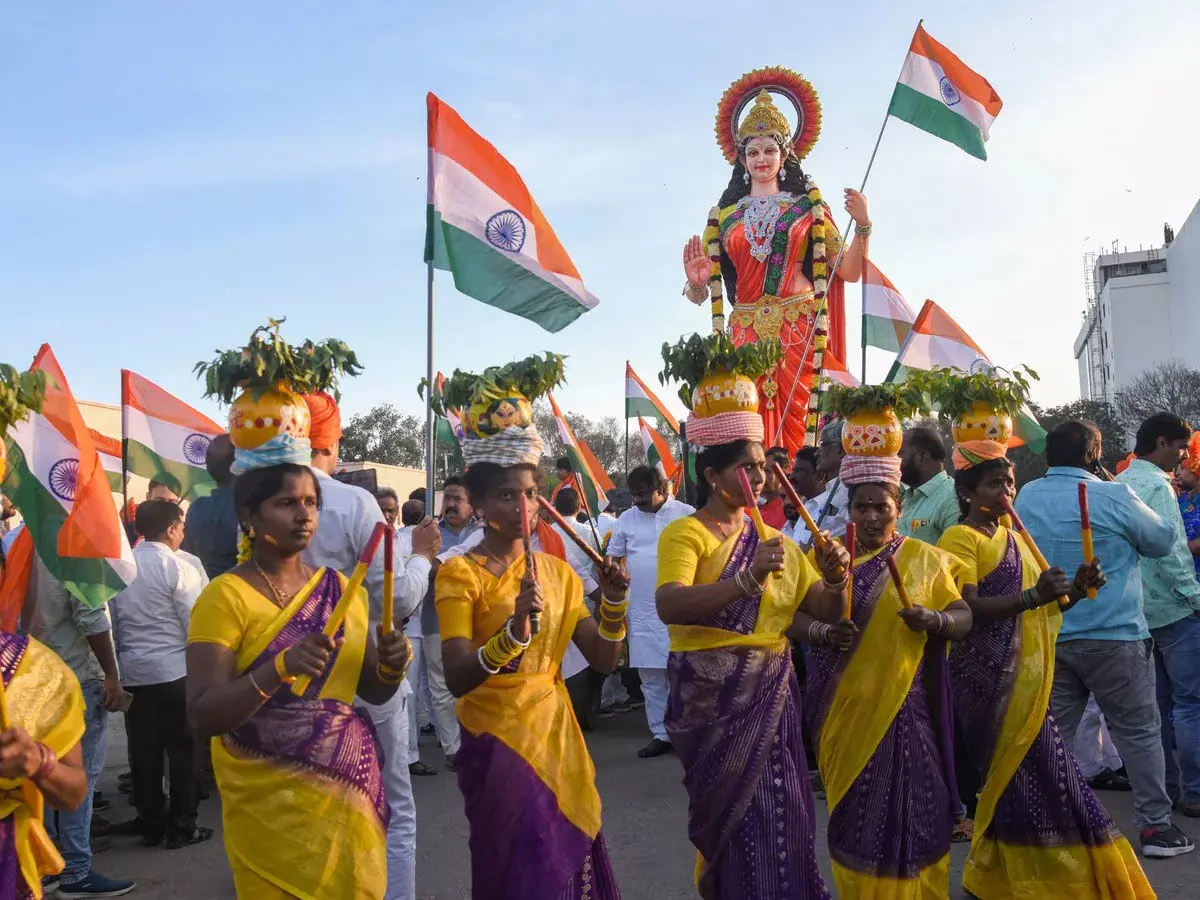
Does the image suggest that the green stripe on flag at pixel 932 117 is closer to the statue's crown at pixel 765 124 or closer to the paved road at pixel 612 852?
the statue's crown at pixel 765 124

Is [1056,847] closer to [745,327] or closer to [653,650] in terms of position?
[653,650]

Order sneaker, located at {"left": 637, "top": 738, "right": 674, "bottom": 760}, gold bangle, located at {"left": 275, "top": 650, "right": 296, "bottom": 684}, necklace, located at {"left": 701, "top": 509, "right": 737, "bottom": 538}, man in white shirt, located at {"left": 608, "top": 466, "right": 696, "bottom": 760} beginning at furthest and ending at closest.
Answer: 1. man in white shirt, located at {"left": 608, "top": 466, "right": 696, "bottom": 760}
2. sneaker, located at {"left": 637, "top": 738, "right": 674, "bottom": 760}
3. necklace, located at {"left": 701, "top": 509, "right": 737, "bottom": 538}
4. gold bangle, located at {"left": 275, "top": 650, "right": 296, "bottom": 684}

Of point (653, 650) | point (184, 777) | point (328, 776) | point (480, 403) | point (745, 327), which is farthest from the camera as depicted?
point (745, 327)

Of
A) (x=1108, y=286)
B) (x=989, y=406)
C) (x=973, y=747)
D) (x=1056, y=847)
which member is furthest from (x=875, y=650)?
(x=1108, y=286)

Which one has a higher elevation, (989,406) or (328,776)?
(989,406)

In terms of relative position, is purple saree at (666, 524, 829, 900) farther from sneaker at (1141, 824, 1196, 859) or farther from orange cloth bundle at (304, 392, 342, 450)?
sneaker at (1141, 824, 1196, 859)

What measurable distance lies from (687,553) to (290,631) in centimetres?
148

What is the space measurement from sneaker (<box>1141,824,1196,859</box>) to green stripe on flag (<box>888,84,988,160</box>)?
263 inches

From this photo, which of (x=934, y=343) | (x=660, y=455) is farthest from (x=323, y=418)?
(x=660, y=455)

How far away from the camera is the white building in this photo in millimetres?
57969

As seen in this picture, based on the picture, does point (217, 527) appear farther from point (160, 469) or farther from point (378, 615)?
point (160, 469)

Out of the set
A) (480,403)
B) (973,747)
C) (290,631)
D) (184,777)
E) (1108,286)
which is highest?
(1108,286)

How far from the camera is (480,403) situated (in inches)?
145

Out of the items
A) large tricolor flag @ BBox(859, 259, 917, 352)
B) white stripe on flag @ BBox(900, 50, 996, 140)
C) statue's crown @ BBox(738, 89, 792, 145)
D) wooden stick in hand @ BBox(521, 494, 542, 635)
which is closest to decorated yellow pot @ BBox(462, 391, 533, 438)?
wooden stick in hand @ BBox(521, 494, 542, 635)
